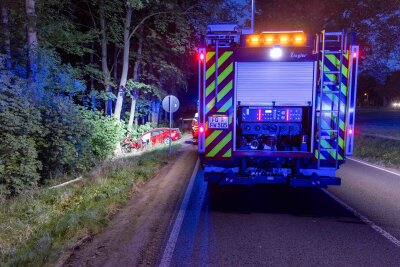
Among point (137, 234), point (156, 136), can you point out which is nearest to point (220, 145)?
point (137, 234)

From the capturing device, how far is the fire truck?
687 centimetres

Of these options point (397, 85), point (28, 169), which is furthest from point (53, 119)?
point (397, 85)

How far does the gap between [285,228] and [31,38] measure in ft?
37.1

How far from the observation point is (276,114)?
23.8 feet

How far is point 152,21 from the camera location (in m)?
22.8

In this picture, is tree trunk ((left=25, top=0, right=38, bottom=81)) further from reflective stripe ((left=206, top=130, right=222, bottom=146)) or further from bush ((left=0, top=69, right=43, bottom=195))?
reflective stripe ((left=206, top=130, right=222, bottom=146))

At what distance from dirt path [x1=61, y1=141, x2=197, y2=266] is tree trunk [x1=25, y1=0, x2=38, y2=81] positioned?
696 centimetres

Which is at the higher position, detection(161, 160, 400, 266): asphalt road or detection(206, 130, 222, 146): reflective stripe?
detection(206, 130, 222, 146): reflective stripe

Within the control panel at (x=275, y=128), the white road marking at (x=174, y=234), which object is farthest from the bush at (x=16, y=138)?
the control panel at (x=275, y=128)

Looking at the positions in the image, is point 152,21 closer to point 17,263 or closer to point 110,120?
point 110,120

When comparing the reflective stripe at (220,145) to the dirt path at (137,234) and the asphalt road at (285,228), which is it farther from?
the dirt path at (137,234)

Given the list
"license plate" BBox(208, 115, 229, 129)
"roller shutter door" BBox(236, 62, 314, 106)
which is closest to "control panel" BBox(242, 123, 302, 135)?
"roller shutter door" BBox(236, 62, 314, 106)

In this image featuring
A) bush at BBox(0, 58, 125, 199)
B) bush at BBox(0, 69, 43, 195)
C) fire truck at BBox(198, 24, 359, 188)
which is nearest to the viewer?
fire truck at BBox(198, 24, 359, 188)

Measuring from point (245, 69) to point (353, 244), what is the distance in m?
3.72
